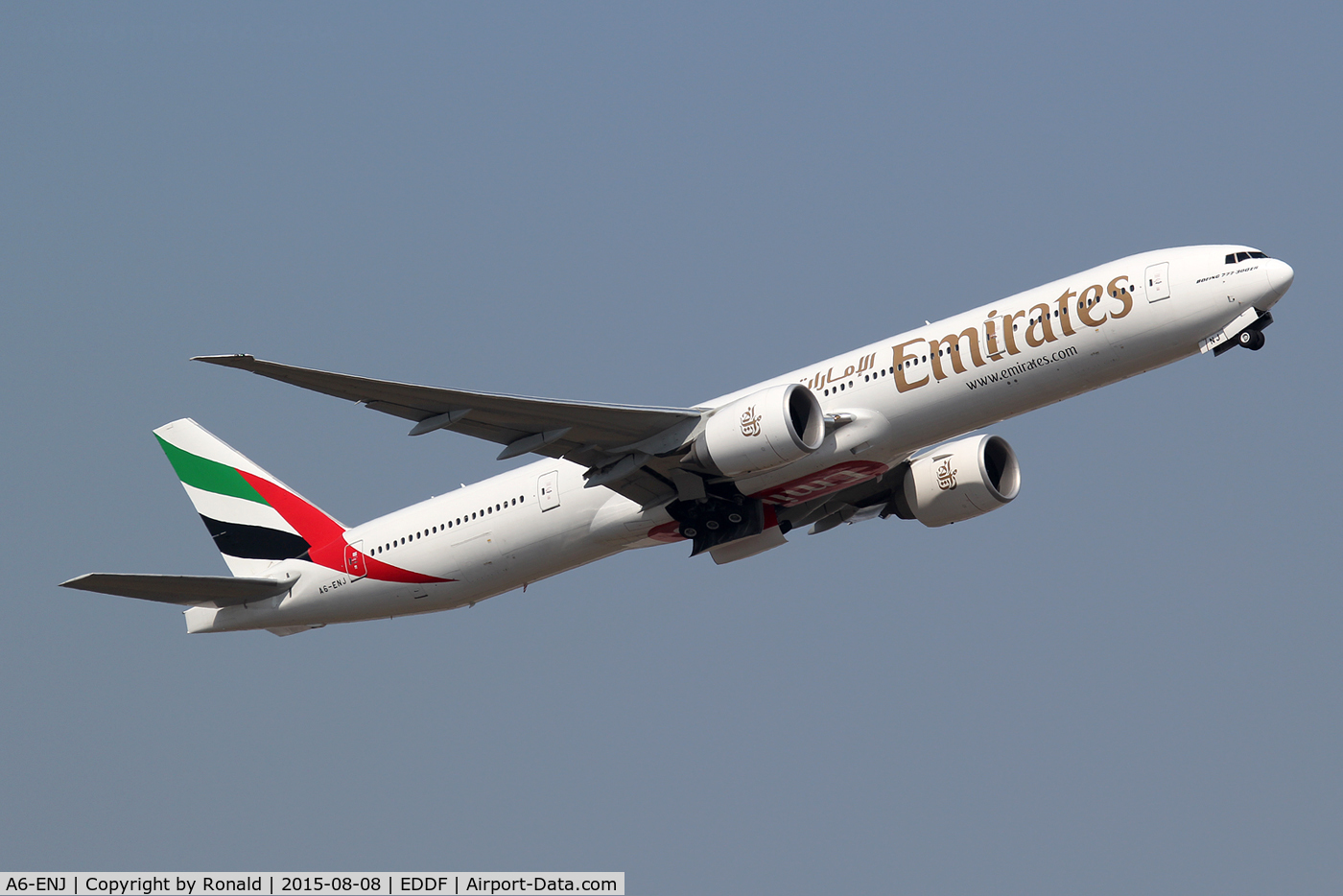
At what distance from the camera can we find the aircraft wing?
28.3 meters

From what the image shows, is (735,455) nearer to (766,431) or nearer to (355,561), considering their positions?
(766,431)

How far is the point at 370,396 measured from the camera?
28297 mm

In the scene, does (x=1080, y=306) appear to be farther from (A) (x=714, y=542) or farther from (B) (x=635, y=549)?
(B) (x=635, y=549)

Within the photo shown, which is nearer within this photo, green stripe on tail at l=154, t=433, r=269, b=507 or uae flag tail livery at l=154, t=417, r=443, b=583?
uae flag tail livery at l=154, t=417, r=443, b=583

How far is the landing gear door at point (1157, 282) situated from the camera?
29.0 metres

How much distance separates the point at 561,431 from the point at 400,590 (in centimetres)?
645

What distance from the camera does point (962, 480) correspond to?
3475 centimetres

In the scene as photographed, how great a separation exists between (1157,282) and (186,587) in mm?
21261

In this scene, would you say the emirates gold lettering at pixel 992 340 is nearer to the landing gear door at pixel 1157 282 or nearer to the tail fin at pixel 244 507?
the landing gear door at pixel 1157 282

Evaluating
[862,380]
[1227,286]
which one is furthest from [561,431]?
[1227,286]

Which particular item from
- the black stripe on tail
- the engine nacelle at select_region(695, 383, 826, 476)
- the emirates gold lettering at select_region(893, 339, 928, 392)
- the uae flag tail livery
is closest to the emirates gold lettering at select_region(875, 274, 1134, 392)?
the emirates gold lettering at select_region(893, 339, 928, 392)

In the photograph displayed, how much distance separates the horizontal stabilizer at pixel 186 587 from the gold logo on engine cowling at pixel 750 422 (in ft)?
39.2

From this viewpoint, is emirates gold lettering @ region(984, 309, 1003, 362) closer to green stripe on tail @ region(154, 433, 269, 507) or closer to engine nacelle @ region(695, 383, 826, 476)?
engine nacelle @ region(695, 383, 826, 476)

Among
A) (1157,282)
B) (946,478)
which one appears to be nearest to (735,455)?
(946,478)
